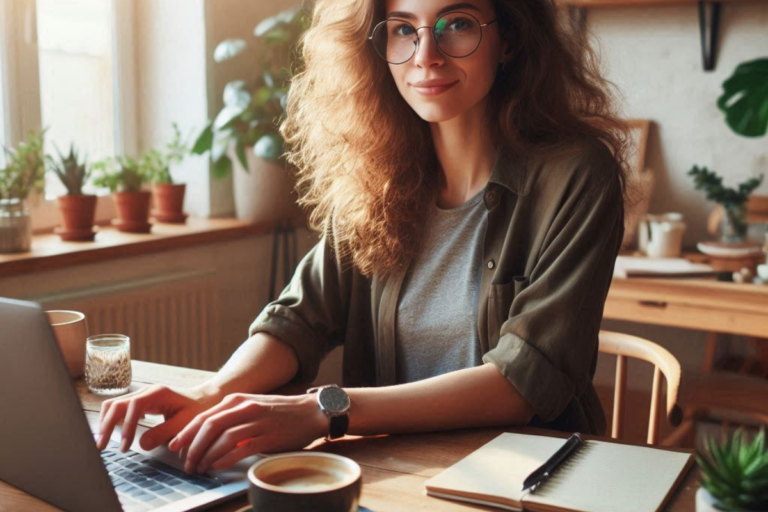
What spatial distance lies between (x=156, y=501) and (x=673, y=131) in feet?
8.26

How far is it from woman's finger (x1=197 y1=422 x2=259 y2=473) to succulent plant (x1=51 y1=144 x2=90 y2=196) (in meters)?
1.58

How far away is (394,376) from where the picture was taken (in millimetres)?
A: 1456

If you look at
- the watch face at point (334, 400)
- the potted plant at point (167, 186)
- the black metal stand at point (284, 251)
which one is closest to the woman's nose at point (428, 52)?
the watch face at point (334, 400)

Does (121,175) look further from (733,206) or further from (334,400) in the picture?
(733,206)

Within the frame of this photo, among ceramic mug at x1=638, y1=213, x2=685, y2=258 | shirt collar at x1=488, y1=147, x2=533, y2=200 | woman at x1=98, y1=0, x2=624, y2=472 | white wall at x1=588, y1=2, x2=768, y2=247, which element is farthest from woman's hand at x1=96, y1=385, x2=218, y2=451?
white wall at x1=588, y1=2, x2=768, y2=247

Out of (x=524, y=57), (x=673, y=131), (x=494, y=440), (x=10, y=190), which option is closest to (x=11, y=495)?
(x=494, y=440)

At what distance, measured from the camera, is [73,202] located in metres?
2.32

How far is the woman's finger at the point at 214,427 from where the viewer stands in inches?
36.2

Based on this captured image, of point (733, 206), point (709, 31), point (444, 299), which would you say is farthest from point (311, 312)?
point (709, 31)

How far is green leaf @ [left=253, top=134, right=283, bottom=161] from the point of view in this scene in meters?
2.63

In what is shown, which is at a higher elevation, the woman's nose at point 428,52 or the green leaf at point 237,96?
the green leaf at point 237,96

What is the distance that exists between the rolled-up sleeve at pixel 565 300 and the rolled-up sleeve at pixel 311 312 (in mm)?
340

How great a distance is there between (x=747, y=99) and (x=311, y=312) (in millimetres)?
1876

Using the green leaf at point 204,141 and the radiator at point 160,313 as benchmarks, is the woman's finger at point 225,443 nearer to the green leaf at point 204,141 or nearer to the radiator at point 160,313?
the radiator at point 160,313
